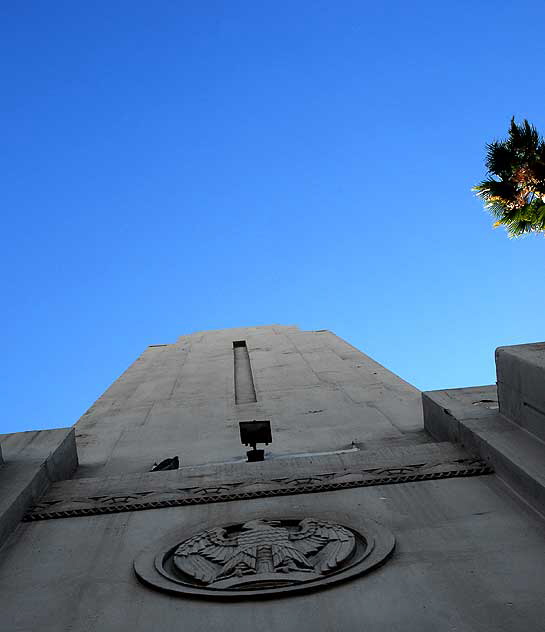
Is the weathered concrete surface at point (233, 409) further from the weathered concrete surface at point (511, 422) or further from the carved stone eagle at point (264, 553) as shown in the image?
the carved stone eagle at point (264, 553)

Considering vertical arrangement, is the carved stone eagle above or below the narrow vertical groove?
below

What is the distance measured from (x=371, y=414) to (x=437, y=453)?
8.86 feet

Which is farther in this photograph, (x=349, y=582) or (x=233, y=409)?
(x=233, y=409)

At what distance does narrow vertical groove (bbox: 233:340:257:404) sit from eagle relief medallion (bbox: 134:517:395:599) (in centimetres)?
595

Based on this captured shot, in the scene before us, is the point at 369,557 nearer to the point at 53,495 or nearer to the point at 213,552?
the point at 213,552

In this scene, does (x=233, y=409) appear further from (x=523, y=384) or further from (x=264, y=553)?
(x=264, y=553)

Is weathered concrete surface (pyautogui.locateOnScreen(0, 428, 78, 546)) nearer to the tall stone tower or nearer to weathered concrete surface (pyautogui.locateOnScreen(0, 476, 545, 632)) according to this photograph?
the tall stone tower

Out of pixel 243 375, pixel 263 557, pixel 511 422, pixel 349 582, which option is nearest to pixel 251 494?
pixel 263 557

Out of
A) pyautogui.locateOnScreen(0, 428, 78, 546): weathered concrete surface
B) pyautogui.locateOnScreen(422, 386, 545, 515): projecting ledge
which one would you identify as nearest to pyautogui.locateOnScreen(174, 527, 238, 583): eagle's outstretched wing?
pyautogui.locateOnScreen(0, 428, 78, 546): weathered concrete surface

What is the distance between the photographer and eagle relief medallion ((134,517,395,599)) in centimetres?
479

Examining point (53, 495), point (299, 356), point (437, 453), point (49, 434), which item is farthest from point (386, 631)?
point (299, 356)

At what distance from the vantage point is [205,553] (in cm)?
528

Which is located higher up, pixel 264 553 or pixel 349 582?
pixel 264 553

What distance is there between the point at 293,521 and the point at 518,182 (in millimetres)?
6606
